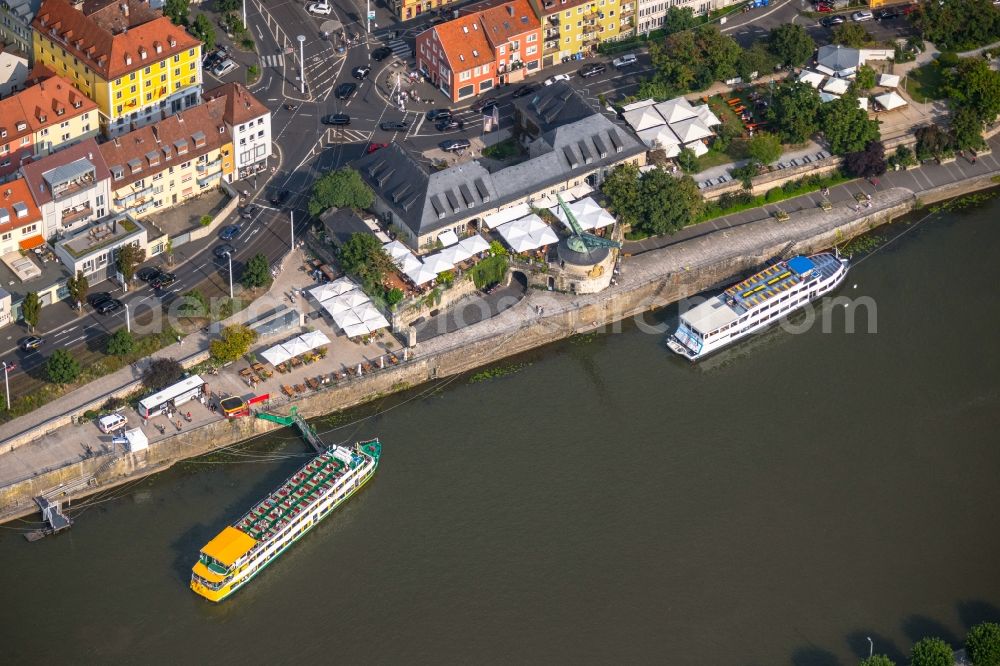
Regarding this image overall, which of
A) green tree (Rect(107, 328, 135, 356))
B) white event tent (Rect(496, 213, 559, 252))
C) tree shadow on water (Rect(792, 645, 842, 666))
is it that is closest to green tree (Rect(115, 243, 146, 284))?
green tree (Rect(107, 328, 135, 356))

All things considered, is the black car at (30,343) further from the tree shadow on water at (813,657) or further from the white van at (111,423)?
the tree shadow on water at (813,657)

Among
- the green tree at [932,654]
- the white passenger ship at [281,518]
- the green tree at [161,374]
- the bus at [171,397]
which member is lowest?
the green tree at [932,654]

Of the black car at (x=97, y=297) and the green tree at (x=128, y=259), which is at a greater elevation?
the green tree at (x=128, y=259)

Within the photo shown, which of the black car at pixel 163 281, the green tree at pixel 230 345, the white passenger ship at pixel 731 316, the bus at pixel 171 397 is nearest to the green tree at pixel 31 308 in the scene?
the black car at pixel 163 281

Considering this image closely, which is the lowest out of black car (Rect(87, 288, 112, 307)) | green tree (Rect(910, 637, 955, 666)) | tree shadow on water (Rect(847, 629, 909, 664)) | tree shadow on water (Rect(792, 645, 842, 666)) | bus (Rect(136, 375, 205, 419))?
tree shadow on water (Rect(847, 629, 909, 664))

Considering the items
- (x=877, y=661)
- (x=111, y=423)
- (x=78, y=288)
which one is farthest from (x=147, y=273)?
(x=877, y=661)

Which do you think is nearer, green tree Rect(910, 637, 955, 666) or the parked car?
green tree Rect(910, 637, 955, 666)

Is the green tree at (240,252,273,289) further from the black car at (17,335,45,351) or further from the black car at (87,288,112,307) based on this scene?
the black car at (17,335,45,351)

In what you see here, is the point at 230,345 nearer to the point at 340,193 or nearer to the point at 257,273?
the point at 257,273
